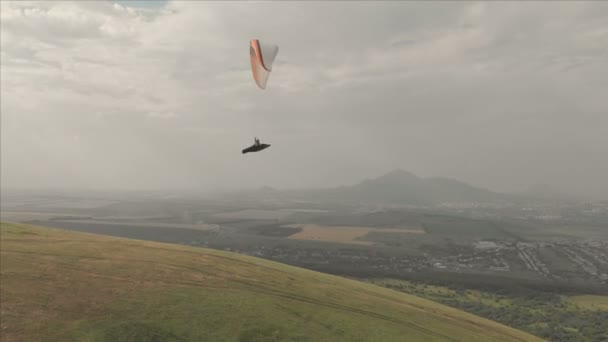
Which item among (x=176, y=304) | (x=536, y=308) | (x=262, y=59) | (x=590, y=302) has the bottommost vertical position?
(x=590, y=302)

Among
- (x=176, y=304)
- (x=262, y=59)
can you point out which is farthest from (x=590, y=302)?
(x=262, y=59)

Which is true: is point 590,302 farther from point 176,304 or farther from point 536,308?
point 176,304

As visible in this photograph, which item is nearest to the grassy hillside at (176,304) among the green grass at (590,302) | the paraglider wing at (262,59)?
the paraglider wing at (262,59)

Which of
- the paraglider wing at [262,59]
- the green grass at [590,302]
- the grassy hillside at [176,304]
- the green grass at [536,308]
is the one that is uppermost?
the paraglider wing at [262,59]

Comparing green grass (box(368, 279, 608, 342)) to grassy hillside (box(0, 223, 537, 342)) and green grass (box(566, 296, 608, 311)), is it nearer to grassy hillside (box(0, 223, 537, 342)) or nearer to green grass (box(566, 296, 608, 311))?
green grass (box(566, 296, 608, 311))

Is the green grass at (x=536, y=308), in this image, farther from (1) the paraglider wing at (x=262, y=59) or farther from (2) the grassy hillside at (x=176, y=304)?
(1) the paraglider wing at (x=262, y=59)

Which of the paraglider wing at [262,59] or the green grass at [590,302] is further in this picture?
the green grass at [590,302]

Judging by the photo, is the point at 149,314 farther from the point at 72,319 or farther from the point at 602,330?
the point at 602,330
